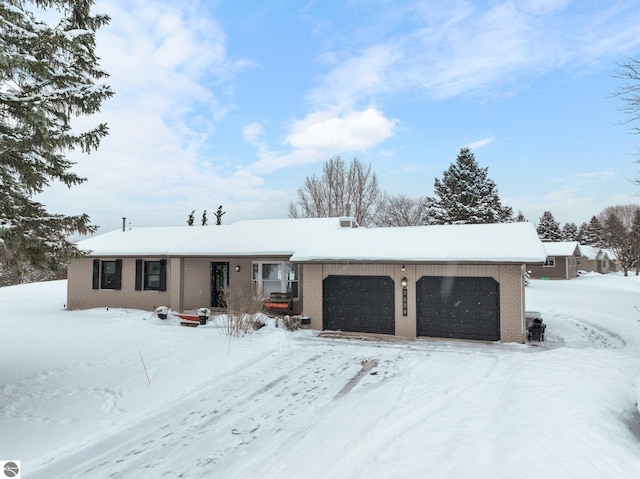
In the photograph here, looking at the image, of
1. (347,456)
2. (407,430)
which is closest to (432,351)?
(407,430)

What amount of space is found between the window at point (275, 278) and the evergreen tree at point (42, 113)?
9937mm

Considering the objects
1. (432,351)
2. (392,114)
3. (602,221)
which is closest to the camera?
(432,351)

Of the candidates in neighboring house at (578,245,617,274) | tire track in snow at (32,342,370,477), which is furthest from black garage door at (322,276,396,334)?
neighboring house at (578,245,617,274)

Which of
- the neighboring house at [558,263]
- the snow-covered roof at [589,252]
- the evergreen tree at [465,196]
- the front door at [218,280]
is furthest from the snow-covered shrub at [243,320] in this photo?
the snow-covered roof at [589,252]

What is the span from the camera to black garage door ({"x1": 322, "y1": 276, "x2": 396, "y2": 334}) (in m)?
13.0

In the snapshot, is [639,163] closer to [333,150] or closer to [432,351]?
[432,351]

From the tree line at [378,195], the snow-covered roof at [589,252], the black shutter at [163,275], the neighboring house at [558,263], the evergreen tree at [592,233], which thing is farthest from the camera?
the evergreen tree at [592,233]

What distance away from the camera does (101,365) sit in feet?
30.3

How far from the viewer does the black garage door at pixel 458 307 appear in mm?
11844

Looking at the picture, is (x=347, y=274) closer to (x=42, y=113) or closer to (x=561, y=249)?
(x=42, y=113)

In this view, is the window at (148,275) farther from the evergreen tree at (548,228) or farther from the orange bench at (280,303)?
the evergreen tree at (548,228)

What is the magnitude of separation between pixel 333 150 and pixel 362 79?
2243 cm

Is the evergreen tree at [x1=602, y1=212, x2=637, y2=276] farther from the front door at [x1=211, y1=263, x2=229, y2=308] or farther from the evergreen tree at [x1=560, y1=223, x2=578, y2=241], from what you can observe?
the front door at [x1=211, y1=263, x2=229, y2=308]

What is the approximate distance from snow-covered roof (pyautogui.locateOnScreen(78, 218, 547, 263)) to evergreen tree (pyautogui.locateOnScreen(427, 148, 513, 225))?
70.1 ft
